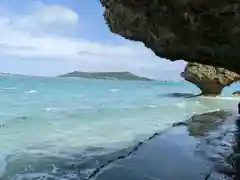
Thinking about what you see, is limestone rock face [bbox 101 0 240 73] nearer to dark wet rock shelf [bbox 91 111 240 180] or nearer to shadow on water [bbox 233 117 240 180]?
shadow on water [bbox 233 117 240 180]

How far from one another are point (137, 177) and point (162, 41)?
312 centimetres

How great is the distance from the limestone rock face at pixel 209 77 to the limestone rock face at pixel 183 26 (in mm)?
33561

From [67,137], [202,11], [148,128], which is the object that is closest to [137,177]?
[202,11]

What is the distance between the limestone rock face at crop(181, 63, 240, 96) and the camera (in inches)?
1699

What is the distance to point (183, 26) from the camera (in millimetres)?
7758

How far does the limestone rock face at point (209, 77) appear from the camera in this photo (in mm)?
43156

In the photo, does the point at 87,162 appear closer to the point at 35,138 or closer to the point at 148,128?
the point at 35,138

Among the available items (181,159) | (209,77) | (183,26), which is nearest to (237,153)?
(181,159)

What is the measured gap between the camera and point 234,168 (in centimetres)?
800

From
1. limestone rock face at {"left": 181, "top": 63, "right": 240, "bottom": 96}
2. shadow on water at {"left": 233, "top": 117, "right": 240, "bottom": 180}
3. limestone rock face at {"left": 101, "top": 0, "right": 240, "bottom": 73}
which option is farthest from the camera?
limestone rock face at {"left": 181, "top": 63, "right": 240, "bottom": 96}

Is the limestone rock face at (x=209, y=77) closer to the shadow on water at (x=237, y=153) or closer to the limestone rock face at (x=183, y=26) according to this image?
the shadow on water at (x=237, y=153)

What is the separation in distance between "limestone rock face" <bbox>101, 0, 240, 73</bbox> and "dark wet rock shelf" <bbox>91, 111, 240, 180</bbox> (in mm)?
2301

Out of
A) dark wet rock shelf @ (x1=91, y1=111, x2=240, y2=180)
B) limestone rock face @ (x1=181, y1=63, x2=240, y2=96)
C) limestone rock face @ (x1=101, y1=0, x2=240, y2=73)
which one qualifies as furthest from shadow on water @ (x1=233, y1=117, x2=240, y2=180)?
Result: limestone rock face @ (x1=181, y1=63, x2=240, y2=96)

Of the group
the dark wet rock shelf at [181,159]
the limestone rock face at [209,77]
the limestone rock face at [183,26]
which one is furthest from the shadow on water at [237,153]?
the limestone rock face at [209,77]
